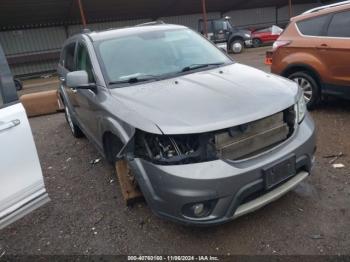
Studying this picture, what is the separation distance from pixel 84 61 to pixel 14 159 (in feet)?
6.33

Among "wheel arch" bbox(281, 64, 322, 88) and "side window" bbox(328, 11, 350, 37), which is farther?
"wheel arch" bbox(281, 64, 322, 88)

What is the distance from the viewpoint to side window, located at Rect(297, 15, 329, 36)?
5.26 m

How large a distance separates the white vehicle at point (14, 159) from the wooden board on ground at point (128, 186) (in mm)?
929

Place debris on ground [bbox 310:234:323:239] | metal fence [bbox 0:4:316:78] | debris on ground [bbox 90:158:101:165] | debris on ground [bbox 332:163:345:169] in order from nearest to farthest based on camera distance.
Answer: debris on ground [bbox 310:234:323:239]
debris on ground [bbox 332:163:345:169]
debris on ground [bbox 90:158:101:165]
metal fence [bbox 0:4:316:78]

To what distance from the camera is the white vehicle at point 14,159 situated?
7.97 feet

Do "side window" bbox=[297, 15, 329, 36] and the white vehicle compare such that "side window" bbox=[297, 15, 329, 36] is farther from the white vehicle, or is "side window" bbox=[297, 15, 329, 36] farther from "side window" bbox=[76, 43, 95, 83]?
the white vehicle

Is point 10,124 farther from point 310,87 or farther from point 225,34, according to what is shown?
point 225,34

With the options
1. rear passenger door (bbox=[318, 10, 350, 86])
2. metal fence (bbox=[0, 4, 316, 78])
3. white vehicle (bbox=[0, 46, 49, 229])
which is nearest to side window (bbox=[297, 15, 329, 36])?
rear passenger door (bbox=[318, 10, 350, 86])

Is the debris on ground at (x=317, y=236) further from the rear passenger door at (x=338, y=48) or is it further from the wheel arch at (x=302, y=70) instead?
the wheel arch at (x=302, y=70)

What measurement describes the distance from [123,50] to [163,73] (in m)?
0.59

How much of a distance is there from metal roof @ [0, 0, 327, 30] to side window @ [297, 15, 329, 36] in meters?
15.7

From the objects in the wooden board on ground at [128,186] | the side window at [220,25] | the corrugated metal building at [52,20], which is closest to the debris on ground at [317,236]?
the wooden board on ground at [128,186]

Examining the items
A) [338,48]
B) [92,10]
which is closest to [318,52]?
[338,48]

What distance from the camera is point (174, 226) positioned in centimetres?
302
